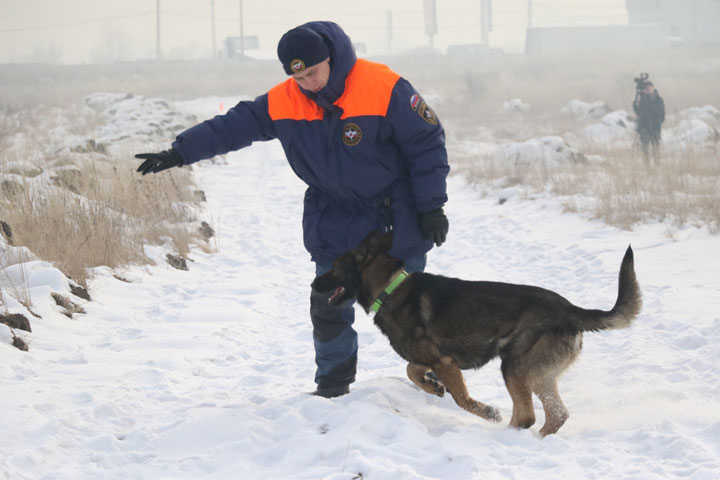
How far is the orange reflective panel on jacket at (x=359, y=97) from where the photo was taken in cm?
346

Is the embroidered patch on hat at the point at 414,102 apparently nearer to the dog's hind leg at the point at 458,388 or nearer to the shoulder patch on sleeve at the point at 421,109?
the shoulder patch on sleeve at the point at 421,109

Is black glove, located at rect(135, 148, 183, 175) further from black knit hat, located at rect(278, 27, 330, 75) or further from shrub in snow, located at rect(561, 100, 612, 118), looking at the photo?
shrub in snow, located at rect(561, 100, 612, 118)

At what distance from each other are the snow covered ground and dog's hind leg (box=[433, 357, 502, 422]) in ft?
0.26

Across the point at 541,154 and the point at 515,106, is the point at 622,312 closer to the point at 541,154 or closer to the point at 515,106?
the point at 541,154

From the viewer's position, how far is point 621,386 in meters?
4.08

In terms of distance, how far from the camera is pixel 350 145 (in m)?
3.50

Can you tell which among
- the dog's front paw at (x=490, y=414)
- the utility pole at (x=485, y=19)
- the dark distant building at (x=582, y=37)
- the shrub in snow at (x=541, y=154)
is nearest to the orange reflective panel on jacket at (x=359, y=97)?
the dog's front paw at (x=490, y=414)

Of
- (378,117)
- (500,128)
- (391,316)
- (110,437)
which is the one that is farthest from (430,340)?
(500,128)

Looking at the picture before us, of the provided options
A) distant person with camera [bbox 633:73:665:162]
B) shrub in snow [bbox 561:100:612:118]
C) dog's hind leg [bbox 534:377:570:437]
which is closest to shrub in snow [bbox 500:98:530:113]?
shrub in snow [bbox 561:100:612:118]

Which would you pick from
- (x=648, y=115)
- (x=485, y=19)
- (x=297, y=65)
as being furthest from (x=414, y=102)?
(x=485, y=19)

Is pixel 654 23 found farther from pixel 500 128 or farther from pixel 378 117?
pixel 378 117

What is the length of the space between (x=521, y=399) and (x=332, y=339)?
1.16m

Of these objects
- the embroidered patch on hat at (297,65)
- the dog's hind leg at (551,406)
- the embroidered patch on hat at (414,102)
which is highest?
the embroidered patch on hat at (297,65)

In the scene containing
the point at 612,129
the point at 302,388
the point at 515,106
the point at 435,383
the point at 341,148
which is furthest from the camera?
the point at 515,106
